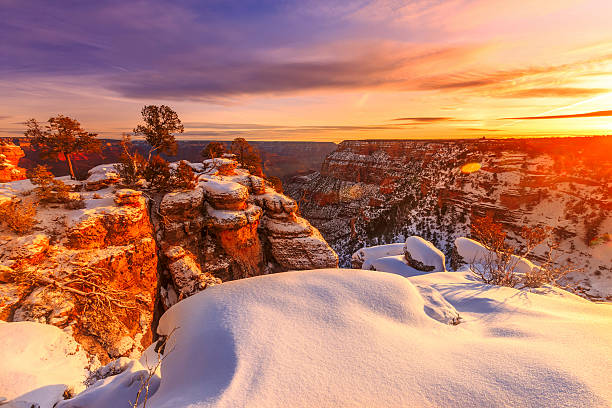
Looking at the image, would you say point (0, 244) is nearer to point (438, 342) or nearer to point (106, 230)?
point (106, 230)

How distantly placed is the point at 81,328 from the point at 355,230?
53.5 meters

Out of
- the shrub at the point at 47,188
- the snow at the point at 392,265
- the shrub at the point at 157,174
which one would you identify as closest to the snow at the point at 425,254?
the snow at the point at 392,265

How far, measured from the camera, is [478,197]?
47.1 meters

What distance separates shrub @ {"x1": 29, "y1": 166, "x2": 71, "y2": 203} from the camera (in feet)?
38.3

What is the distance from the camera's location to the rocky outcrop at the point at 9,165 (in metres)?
15.5

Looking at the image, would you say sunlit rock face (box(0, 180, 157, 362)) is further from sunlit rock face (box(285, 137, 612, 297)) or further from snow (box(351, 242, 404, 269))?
sunlit rock face (box(285, 137, 612, 297))

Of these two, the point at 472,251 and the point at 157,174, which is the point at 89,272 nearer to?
the point at 157,174

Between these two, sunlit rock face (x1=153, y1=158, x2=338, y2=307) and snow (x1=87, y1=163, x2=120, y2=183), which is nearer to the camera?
snow (x1=87, y1=163, x2=120, y2=183)

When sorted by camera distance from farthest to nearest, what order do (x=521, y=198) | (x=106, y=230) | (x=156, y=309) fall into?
(x=521, y=198)
(x=156, y=309)
(x=106, y=230)

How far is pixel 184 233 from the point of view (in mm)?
16125

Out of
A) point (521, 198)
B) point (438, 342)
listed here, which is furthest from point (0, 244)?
point (521, 198)

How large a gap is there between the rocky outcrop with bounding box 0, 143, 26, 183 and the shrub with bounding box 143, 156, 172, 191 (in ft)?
25.0

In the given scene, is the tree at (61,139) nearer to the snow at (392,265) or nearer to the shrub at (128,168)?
the shrub at (128,168)

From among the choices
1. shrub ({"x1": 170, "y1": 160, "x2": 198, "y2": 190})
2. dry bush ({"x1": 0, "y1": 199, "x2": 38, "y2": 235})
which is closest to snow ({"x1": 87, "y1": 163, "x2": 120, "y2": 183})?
shrub ({"x1": 170, "y1": 160, "x2": 198, "y2": 190})
